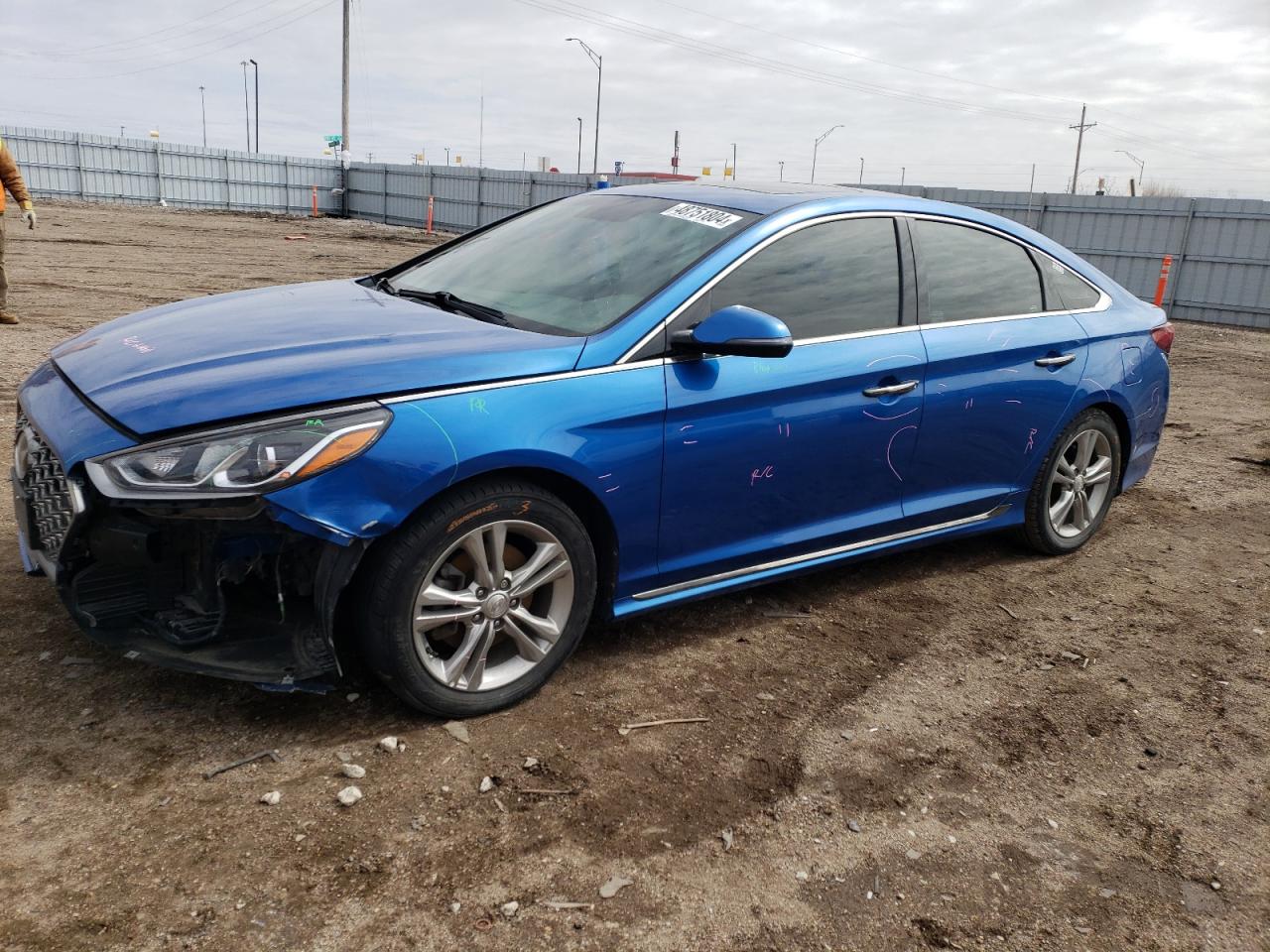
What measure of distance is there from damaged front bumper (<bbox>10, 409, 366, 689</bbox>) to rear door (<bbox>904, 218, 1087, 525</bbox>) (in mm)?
2426

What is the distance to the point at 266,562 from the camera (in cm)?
290

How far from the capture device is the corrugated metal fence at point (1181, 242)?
19.0 metres

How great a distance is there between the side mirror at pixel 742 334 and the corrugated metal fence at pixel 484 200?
756 inches

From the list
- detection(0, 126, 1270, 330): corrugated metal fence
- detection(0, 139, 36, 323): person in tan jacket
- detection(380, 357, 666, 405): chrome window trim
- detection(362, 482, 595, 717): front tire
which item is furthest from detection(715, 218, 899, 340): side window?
detection(0, 126, 1270, 330): corrugated metal fence

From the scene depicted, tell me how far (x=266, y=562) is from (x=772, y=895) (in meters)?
1.62

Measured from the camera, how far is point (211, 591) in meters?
2.90

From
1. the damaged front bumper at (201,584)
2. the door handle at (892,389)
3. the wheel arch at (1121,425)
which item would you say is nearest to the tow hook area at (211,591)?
the damaged front bumper at (201,584)

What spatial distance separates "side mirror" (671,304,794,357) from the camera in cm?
338

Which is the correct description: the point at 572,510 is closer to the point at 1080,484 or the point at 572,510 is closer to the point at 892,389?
the point at 892,389

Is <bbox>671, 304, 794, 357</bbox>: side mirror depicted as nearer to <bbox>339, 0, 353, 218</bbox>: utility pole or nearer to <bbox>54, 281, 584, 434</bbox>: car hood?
<bbox>54, 281, 584, 434</bbox>: car hood

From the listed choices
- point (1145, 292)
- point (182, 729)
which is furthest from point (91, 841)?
point (1145, 292)

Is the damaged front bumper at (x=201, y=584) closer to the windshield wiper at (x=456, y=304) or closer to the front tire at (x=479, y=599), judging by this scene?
the front tire at (x=479, y=599)

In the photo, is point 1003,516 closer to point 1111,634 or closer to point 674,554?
point 1111,634

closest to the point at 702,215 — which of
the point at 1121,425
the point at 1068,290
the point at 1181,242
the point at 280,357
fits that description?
the point at 280,357
